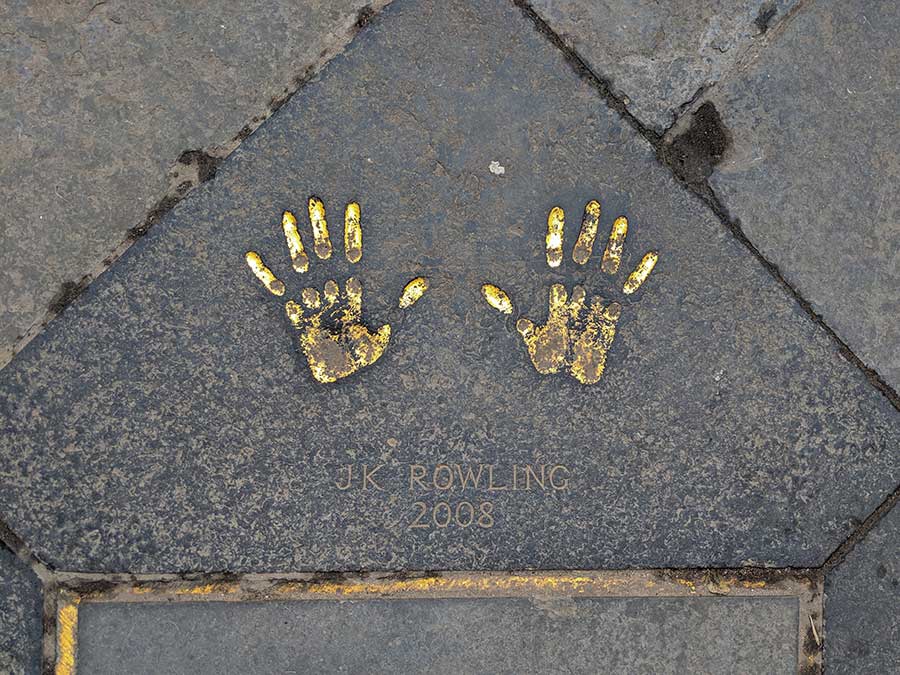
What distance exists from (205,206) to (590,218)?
104 cm

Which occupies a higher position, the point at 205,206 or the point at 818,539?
the point at 205,206

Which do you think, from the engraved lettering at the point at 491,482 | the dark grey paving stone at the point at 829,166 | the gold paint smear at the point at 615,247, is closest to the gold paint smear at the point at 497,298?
the gold paint smear at the point at 615,247

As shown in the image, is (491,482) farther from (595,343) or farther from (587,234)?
(587,234)

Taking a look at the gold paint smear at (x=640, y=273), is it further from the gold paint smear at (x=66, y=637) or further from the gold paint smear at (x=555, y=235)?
the gold paint smear at (x=66, y=637)

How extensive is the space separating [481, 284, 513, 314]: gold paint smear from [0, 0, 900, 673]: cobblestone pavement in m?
0.01

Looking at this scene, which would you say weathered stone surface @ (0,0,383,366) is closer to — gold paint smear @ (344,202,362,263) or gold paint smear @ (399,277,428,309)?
gold paint smear @ (344,202,362,263)

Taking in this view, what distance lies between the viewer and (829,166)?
192 cm

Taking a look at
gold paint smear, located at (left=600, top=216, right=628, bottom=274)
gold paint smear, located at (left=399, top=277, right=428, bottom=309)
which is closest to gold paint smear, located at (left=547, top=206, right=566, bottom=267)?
gold paint smear, located at (left=600, top=216, right=628, bottom=274)

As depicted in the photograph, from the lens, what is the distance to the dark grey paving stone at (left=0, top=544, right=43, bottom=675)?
177 cm

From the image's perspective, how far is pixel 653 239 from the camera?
1887mm

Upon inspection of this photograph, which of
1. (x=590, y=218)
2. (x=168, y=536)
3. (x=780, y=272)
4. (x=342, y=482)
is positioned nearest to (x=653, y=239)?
(x=590, y=218)

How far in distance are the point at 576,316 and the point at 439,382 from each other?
417 millimetres

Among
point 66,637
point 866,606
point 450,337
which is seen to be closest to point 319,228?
point 450,337

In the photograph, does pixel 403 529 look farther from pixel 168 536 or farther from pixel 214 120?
pixel 214 120
